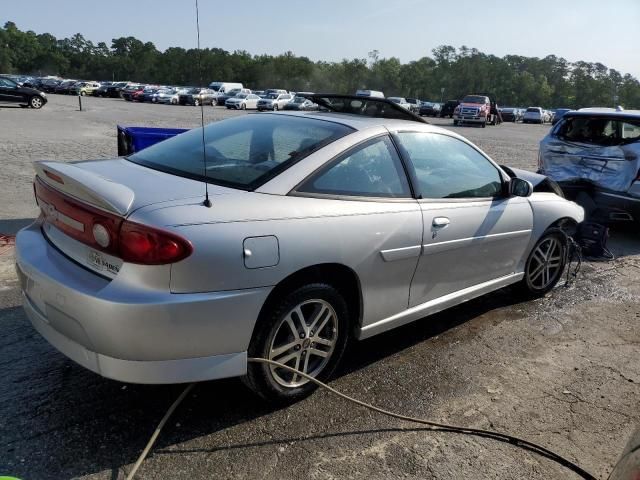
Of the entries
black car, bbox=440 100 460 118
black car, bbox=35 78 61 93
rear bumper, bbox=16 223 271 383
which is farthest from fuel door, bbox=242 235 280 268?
black car, bbox=35 78 61 93

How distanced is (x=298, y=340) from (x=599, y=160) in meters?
5.87

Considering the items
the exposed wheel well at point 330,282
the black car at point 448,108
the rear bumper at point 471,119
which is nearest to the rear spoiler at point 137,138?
the exposed wheel well at point 330,282

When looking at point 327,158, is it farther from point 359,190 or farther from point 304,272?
point 304,272

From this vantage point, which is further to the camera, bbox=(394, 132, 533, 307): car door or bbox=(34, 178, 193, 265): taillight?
bbox=(394, 132, 533, 307): car door

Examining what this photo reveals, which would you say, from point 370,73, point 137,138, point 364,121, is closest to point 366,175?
point 364,121

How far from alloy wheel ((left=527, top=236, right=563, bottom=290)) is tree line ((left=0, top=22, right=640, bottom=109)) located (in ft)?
346

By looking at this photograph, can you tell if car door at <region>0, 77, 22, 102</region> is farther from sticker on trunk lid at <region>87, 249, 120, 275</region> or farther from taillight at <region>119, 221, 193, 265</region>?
taillight at <region>119, 221, 193, 265</region>

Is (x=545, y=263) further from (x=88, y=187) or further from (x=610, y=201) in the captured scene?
(x=88, y=187)

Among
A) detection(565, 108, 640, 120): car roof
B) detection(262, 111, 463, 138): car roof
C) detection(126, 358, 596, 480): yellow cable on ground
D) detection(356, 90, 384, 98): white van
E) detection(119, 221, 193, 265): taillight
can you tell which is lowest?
detection(126, 358, 596, 480): yellow cable on ground

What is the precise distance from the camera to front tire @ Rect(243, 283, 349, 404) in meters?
2.74

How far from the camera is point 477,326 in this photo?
424 cm

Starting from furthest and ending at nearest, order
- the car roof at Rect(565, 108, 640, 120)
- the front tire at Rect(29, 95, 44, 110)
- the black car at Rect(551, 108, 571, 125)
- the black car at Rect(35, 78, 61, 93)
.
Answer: the black car at Rect(35, 78, 61, 93) → the front tire at Rect(29, 95, 44, 110) → the black car at Rect(551, 108, 571, 125) → the car roof at Rect(565, 108, 640, 120)

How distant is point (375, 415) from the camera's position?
9.76 ft

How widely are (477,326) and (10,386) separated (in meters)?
3.18
